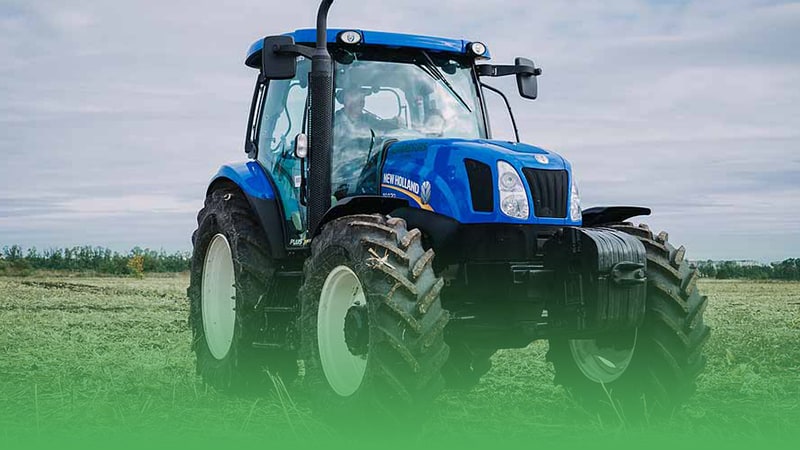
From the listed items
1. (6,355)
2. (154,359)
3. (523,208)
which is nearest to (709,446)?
(523,208)

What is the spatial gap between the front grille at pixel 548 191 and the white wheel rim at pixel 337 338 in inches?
59.9

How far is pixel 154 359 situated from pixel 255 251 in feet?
9.33

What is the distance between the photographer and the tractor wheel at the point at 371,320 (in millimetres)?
6285

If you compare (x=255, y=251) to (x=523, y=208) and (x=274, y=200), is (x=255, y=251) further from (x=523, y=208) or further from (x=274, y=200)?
(x=523, y=208)

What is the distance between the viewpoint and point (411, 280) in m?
6.40

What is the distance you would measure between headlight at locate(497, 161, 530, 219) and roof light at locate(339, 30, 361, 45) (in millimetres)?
1870

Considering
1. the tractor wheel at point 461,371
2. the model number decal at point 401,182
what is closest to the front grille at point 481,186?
the model number decal at point 401,182

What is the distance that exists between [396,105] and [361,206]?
1428 mm

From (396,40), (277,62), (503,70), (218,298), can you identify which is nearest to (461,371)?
(218,298)

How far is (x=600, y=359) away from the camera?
331 inches

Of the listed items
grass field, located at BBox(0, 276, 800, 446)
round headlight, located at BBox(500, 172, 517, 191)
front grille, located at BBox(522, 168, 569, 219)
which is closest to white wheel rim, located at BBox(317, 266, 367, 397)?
grass field, located at BBox(0, 276, 800, 446)

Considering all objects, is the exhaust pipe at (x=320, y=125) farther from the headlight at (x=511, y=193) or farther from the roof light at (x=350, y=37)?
the headlight at (x=511, y=193)

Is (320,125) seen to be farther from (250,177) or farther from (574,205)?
(574,205)

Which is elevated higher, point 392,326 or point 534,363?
point 392,326
